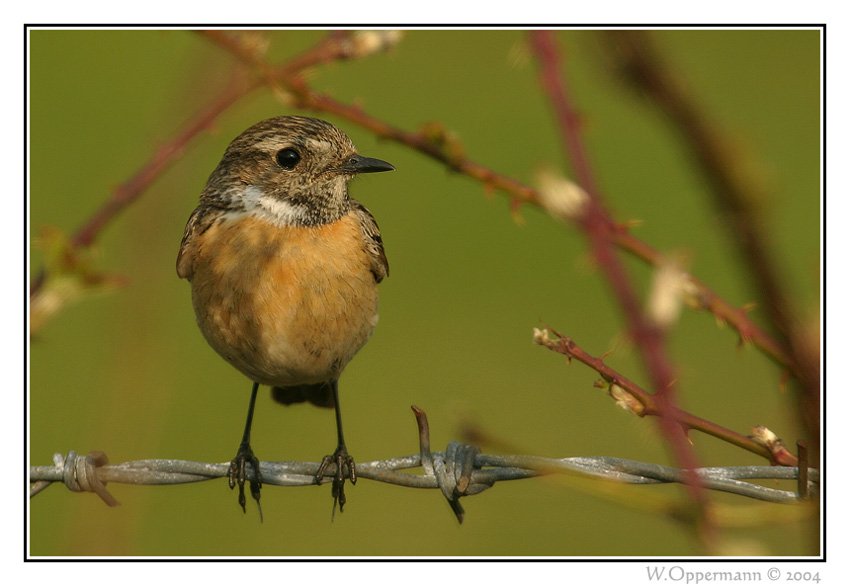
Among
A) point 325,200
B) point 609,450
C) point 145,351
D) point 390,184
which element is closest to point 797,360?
point 145,351

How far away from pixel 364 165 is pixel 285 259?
2.15 feet

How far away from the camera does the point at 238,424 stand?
319 inches

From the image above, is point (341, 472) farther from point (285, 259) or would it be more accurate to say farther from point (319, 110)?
point (319, 110)

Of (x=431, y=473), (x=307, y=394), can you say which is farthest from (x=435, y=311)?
(x=431, y=473)

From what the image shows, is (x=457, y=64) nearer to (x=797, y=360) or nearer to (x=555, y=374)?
(x=555, y=374)

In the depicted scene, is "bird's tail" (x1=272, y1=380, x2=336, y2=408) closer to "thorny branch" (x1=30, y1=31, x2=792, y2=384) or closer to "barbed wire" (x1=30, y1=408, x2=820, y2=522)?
"barbed wire" (x1=30, y1=408, x2=820, y2=522)

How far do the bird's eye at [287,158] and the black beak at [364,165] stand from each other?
0.86ft

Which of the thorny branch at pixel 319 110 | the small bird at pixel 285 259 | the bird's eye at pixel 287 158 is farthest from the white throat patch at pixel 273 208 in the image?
the thorny branch at pixel 319 110

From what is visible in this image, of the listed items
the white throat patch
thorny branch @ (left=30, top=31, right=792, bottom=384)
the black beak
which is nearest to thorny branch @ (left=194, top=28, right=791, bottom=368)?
thorny branch @ (left=30, top=31, right=792, bottom=384)

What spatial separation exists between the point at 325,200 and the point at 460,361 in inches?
194

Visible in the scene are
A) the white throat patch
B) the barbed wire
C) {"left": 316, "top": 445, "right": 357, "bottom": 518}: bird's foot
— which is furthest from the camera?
{"left": 316, "top": 445, "right": 357, "bottom": 518}: bird's foot

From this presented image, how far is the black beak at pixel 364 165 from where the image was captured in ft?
14.3

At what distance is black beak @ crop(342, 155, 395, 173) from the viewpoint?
437 cm

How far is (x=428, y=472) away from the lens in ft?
11.0
